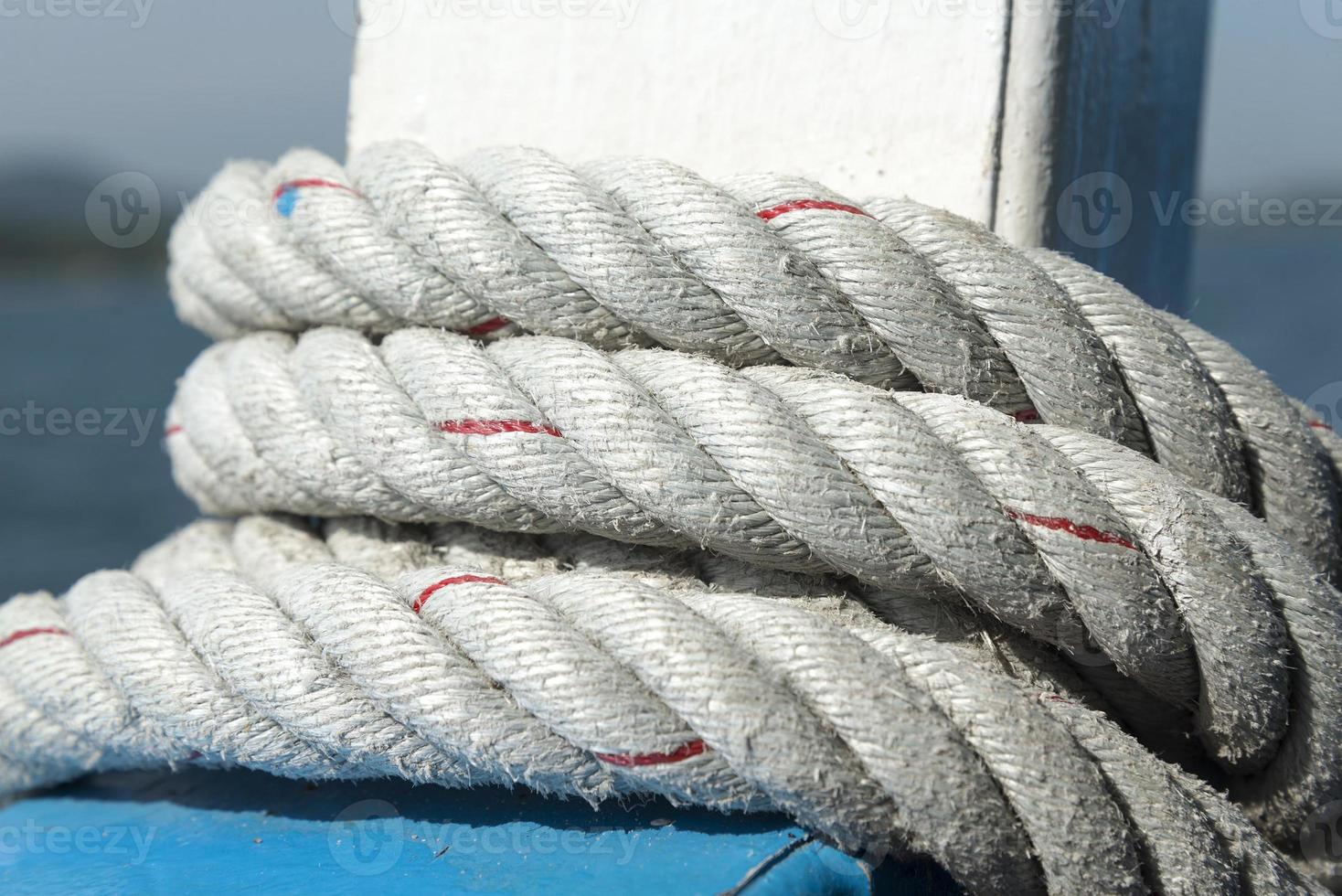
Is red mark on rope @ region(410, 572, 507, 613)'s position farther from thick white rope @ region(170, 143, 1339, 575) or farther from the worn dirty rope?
thick white rope @ region(170, 143, 1339, 575)

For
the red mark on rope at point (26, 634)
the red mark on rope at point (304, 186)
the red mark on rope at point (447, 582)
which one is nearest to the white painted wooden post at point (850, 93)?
the red mark on rope at point (304, 186)

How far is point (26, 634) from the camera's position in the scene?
1.04 metres

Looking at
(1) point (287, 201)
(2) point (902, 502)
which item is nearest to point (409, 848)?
(2) point (902, 502)

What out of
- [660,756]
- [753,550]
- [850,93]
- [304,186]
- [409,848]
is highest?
[850,93]

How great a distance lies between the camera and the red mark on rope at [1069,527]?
841 millimetres

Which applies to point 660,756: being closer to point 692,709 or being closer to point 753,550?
point 692,709

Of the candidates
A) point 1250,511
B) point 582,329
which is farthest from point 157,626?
point 1250,511

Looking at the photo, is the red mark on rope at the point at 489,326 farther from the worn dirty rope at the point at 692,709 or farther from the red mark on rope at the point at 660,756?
the red mark on rope at the point at 660,756

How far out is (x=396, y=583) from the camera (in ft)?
3.02

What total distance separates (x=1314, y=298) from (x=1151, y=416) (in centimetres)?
644

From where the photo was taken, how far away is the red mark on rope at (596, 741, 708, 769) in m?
0.79

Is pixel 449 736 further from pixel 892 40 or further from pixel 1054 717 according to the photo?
pixel 892 40

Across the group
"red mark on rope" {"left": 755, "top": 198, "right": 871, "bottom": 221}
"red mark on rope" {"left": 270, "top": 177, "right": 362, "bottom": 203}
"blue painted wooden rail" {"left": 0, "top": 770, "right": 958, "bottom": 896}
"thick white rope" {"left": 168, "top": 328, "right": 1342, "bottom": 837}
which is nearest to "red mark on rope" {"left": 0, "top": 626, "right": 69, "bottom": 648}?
"blue painted wooden rail" {"left": 0, "top": 770, "right": 958, "bottom": 896}

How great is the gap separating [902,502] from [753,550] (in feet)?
0.39
